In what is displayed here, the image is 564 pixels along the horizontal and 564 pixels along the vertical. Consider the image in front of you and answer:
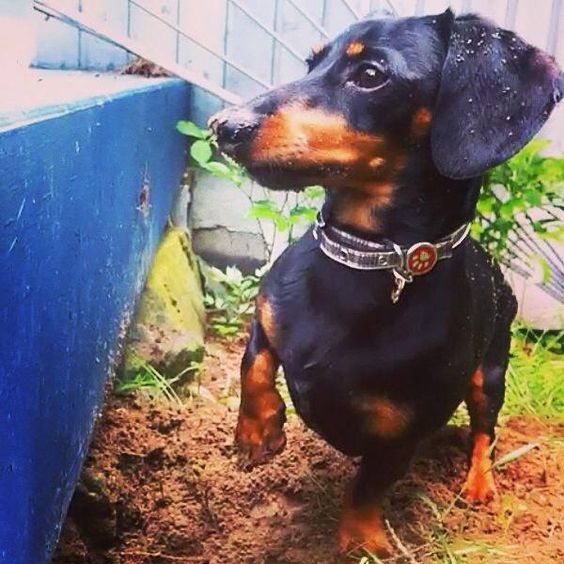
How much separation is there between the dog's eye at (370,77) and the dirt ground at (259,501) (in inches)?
32.1

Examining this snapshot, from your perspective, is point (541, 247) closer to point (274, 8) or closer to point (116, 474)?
point (274, 8)

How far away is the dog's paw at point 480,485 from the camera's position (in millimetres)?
1825

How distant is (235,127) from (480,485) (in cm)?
104

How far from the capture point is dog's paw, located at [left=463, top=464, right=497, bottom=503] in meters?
1.83

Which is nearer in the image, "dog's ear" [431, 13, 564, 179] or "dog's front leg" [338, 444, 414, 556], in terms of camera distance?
"dog's ear" [431, 13, 564, 179]

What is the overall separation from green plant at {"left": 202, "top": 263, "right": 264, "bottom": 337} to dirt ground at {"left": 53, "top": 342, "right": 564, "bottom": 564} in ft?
2.79

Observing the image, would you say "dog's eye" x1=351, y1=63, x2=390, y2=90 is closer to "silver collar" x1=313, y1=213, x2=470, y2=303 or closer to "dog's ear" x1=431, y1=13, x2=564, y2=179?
"dog's ear" x1=431, y1=13, x2=564, y2=179

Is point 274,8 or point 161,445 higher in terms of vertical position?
point 274,8

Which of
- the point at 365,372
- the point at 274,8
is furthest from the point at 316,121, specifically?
the point at 274,8

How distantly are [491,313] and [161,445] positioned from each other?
0.72 metres

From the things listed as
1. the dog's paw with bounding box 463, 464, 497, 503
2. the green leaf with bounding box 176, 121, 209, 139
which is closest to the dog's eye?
the dog's paw with bounding box 463, 464, 497, 503

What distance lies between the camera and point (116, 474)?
5.30 ft

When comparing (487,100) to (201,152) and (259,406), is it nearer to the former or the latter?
(259,406)

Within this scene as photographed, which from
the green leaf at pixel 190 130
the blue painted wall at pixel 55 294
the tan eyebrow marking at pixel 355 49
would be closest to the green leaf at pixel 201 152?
the green leaf at pixel 190 130
